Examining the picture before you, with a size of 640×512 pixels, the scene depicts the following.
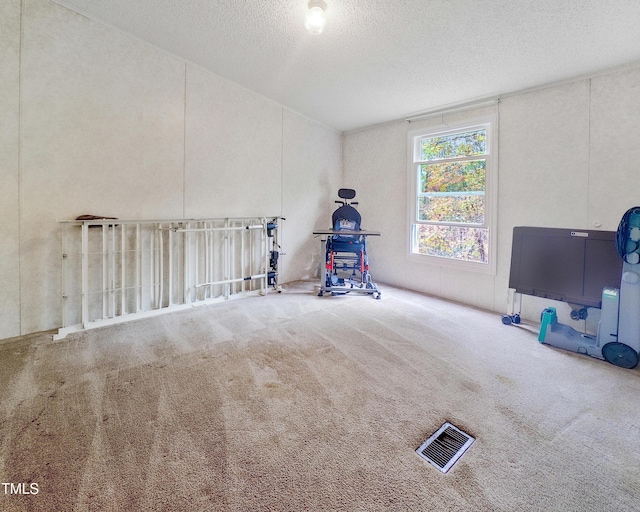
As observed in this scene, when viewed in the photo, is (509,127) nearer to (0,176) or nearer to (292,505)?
(292,505)

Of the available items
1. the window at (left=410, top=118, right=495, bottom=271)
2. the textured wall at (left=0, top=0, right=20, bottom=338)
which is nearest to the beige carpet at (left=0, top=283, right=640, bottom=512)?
the textured wall at (left=0, top=0, right=20, bottom=338)

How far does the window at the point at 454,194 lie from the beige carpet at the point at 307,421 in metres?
1.46

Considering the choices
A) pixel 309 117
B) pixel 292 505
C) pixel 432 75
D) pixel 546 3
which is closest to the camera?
pixel 292 505

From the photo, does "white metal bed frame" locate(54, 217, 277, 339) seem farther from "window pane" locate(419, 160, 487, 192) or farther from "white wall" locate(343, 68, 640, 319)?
"white wall" locate(343, 68, 640, 319)

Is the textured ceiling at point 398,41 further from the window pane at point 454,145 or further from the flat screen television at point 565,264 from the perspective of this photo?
the flat screen television at point 565,264

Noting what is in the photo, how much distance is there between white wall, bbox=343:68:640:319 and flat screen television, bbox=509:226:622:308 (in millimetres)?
287

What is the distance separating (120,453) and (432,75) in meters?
4.17

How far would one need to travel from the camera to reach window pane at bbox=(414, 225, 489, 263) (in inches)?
158

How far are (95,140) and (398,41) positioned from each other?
317 centimetres

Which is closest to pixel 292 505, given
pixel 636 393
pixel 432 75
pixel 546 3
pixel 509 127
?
pixel 636 393

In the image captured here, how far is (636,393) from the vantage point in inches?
83.4

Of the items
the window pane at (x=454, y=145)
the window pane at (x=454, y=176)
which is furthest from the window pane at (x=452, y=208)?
the window pane at (x=454, y=145)

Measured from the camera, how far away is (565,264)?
301 cm

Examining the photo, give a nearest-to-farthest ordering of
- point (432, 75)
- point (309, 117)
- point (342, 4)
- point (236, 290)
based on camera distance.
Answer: point (342, 4)
point (432, 75)
point (236, 290)
point (309, 117)
